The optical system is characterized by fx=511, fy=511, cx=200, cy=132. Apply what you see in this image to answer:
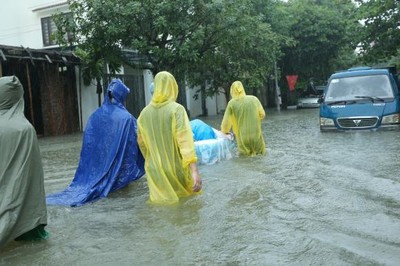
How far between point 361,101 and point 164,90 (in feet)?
24.3

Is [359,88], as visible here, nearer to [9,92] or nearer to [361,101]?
[361,101]

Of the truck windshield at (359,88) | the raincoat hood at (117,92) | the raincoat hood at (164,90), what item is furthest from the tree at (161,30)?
the raincoat hood at (164,90)

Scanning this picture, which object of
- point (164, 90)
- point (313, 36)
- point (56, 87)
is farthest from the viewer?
point (313, 36)

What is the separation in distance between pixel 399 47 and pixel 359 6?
222cm

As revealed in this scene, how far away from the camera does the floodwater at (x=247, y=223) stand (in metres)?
4.10

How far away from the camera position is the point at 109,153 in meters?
6.64

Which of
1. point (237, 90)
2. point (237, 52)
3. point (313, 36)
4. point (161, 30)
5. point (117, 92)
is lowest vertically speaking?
point (237, 90)

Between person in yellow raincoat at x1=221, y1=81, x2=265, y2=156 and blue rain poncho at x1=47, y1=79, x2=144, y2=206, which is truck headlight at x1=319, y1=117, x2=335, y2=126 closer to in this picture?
person in yellow raincoat at x1=221, y1=81, x2=265, y2=156

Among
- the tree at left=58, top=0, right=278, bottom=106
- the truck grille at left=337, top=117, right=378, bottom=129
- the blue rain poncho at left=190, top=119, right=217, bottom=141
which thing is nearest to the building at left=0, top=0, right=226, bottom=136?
the tree at left=58, top=0, right=278, bottom=106

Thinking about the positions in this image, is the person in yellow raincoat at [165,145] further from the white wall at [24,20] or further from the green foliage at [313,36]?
the green foliage at [313,36]

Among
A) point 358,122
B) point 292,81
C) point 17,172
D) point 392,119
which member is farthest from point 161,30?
point 292,81

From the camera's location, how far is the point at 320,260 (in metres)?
3.84

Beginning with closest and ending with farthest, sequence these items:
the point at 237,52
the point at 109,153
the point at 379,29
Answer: the point at 109,153 < the point at 237,52 < the point at 379,29

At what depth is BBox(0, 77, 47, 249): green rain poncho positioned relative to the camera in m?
4.31
